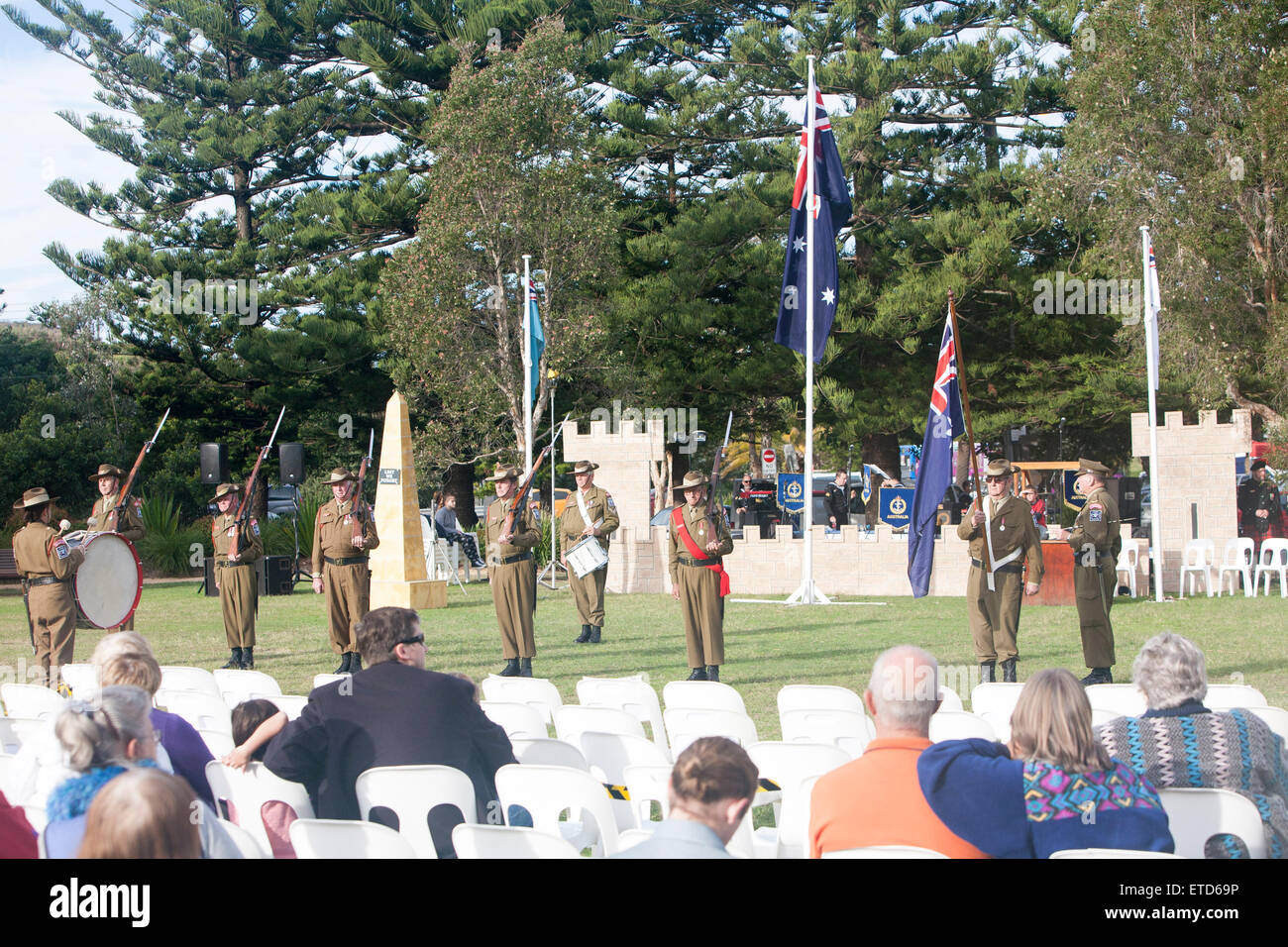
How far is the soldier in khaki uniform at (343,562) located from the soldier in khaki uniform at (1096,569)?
565cm

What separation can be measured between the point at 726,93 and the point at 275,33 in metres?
11.0

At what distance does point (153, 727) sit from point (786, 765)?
1.89m

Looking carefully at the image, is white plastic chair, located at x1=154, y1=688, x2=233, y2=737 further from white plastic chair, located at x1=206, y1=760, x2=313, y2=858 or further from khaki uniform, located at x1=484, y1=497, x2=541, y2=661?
khaki uniform, located at x1=484, y1=497, x2=541, y2=661

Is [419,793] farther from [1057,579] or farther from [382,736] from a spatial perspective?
[1057,579]

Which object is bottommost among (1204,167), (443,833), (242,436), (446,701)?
(443,833)

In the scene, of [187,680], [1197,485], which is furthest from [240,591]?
[1197,485]

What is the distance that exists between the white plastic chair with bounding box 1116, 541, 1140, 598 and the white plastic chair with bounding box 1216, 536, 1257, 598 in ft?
3.33

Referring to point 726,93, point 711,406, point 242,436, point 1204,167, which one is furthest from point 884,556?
point 242,436

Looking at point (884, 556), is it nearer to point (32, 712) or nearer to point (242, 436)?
point (32, 712)

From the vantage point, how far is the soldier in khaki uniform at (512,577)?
9.95m

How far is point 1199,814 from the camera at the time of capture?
321 centimetres

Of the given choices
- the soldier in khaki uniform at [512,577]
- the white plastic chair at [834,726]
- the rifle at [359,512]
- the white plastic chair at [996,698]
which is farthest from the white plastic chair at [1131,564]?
the white plastic chair at [834,726]

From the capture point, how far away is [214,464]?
61.3 ft

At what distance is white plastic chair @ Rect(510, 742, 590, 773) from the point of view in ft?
13.8
